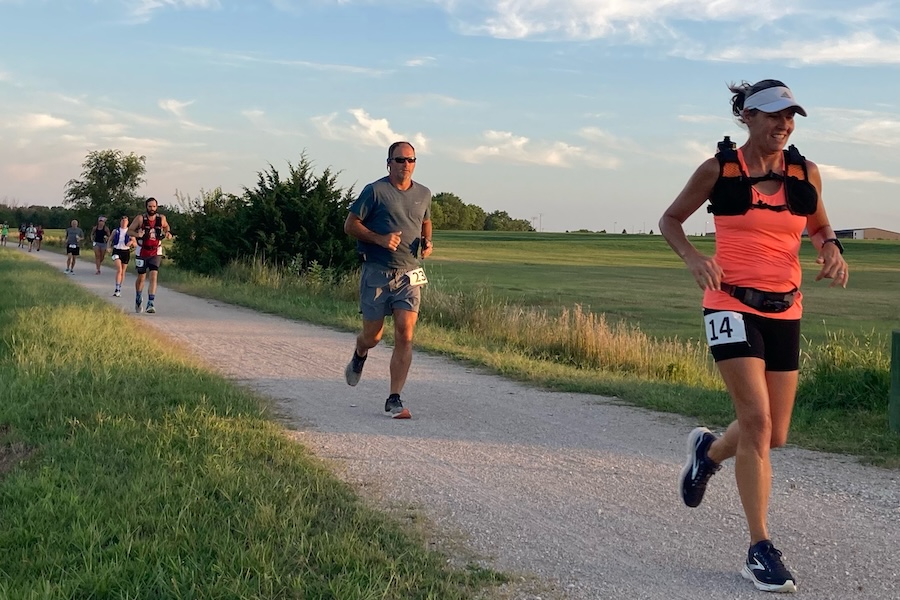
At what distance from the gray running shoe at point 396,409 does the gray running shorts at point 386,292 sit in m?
0.69

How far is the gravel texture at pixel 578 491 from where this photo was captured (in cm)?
421

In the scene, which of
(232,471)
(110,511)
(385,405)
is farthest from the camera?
(385,405)

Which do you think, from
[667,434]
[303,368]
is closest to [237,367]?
[303,368]

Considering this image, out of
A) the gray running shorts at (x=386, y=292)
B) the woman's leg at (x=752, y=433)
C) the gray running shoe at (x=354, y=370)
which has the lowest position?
the gray running shoe at (x=354, y=370)

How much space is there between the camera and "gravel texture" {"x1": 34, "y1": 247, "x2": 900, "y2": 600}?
13.8 ft

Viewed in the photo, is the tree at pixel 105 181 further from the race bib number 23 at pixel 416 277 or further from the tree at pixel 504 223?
the tree at pixel 504 223

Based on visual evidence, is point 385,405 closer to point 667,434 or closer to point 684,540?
point 667,434

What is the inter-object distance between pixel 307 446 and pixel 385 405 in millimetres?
1482

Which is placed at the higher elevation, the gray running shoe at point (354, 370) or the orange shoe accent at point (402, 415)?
the gray running shoe at point (354, 370)

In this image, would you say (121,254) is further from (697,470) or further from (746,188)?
(746,188)

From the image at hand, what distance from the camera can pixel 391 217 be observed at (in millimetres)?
7703

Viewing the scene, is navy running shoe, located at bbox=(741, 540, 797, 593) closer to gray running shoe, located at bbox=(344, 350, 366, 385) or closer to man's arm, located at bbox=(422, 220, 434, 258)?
man's arm, located at bbox=(422, 220, 434, 258)

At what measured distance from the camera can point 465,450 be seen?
21.7 feet

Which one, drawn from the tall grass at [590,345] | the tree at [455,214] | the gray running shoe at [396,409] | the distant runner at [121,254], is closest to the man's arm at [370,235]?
the gray running shoe at [396,409]
